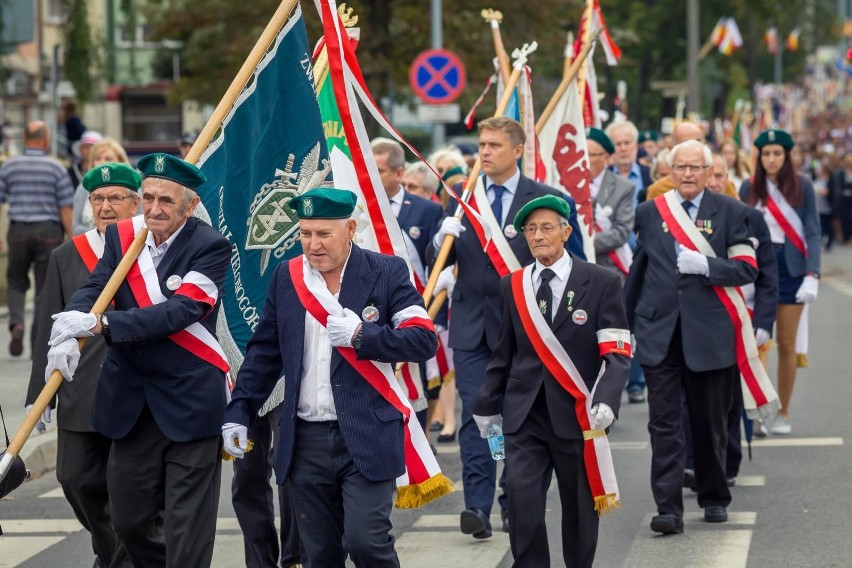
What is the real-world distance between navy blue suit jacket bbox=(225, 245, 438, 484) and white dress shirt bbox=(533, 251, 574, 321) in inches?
35.9

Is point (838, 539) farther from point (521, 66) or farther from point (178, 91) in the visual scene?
point (178, 91)

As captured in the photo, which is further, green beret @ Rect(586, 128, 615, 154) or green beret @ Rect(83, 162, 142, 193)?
green beret @ Rect(586, 128, 615, 154)

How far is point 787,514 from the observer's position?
28.2ft

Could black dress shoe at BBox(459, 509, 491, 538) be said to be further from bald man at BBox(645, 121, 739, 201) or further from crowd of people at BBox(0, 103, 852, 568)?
bald man at BBox(645, 121, 739, 201)

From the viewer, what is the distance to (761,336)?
910 centimetres

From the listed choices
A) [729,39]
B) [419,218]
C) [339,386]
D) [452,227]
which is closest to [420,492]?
[339,386]

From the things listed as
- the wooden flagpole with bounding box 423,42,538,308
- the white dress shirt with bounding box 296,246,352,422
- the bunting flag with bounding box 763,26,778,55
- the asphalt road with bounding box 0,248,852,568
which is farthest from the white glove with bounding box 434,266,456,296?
the bunting flag with bounding box 763,26,778,55

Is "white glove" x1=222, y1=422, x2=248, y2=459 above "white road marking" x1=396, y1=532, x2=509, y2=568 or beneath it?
above

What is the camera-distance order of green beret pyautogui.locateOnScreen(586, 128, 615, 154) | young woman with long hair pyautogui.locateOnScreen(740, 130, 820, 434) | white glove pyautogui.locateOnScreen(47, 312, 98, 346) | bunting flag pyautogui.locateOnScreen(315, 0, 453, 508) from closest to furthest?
1. white glove pyautogui.locateOnScreen(47, 312, 98, 346)
2. bunting flag pyautogui.locateOnScreen(315, 0, 453, 508)
3. young woman with long hair pyautogui.locateOnScreen(740, 130, 820, 434)
4. green beret pyautogui.locateOnScreen(586, 128, 615, 154)

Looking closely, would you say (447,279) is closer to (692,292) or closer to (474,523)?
(692,292)

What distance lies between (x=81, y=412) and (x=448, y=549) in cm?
196

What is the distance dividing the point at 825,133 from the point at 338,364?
5279 cm

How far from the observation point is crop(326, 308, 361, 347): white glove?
575 centimetres

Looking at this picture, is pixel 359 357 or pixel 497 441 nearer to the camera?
pixel 359 357
